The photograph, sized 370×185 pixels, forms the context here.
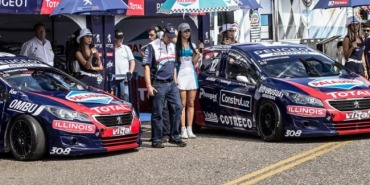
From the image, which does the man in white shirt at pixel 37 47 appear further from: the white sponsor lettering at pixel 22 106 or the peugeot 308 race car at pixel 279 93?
the white sponsor lettering at pixel 22 106

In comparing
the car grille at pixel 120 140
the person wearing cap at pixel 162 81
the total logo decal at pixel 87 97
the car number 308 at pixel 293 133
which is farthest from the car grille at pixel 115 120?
the car number 308 at pixel 293 133

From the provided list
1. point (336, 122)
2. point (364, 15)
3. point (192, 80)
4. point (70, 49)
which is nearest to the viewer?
point (336, 122)

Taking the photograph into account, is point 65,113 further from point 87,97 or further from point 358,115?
point 358,115

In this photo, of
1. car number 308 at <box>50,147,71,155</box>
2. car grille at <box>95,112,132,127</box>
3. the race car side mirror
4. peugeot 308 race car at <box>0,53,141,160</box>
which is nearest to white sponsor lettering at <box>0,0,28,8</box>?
peugeot 308 race car at <box>0,53,141,160</box>

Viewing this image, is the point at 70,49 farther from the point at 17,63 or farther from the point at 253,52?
the point at 253,52

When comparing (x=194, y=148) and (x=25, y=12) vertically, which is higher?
(x=25, y=12)

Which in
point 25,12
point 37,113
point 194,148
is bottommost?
point 194,148

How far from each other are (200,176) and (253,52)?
4174 millimetres

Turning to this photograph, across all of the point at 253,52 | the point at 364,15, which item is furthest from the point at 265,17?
the point at 253,52

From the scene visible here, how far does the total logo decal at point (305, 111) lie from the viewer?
11.2 metres

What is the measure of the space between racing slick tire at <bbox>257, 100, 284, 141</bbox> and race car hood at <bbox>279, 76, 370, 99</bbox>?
461 mm

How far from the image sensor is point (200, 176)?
8.94m

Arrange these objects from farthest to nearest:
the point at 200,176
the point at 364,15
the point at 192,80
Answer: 1. the point at 364,15
2. the point at 192,80
3. the point at 200,176

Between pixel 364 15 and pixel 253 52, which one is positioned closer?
pixel 253 52
